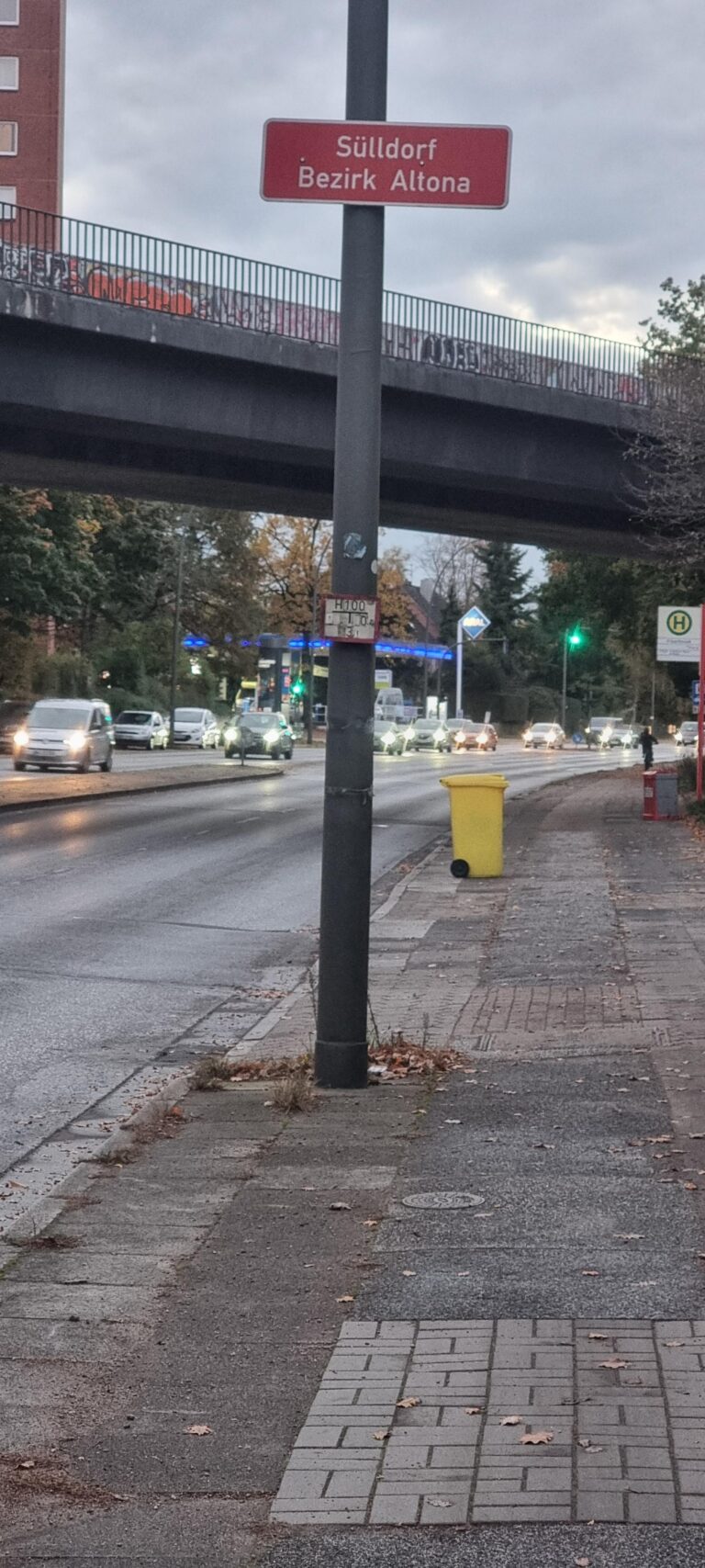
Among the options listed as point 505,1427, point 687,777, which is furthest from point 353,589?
point 687,777

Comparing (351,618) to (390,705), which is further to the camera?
(390,705)

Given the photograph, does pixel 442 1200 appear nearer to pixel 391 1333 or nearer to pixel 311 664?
pixel 391 1333

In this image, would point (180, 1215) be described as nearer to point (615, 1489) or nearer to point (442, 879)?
point (615, 1489)

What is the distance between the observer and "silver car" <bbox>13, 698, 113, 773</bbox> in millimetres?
44719

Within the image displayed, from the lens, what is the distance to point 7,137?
8719 centimetres

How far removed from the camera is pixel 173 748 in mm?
80062

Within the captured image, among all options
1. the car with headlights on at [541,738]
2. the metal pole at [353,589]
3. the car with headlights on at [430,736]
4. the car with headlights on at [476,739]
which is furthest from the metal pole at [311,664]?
the metal pole at [353,589]

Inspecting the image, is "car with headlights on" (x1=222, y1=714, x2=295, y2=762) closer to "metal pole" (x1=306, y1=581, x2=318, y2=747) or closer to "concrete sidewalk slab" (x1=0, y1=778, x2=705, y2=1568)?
"metal pole" (x1=306, y1=581, x2=318, y2=747)

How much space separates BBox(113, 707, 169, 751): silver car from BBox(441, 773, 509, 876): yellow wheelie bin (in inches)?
2108

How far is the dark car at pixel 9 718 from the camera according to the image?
60406 mm

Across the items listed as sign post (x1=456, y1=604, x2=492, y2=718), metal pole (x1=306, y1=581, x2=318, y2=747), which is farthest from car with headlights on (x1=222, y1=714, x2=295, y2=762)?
sign post (x1=456, y1=604, x2=492, y2=718)

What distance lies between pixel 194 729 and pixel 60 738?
37.7m

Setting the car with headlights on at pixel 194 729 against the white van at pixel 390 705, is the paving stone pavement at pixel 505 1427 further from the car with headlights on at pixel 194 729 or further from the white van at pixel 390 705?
the white van at pixel 390 705

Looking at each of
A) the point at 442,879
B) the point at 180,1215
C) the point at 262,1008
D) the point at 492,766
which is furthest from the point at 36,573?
the point at 180,1215
